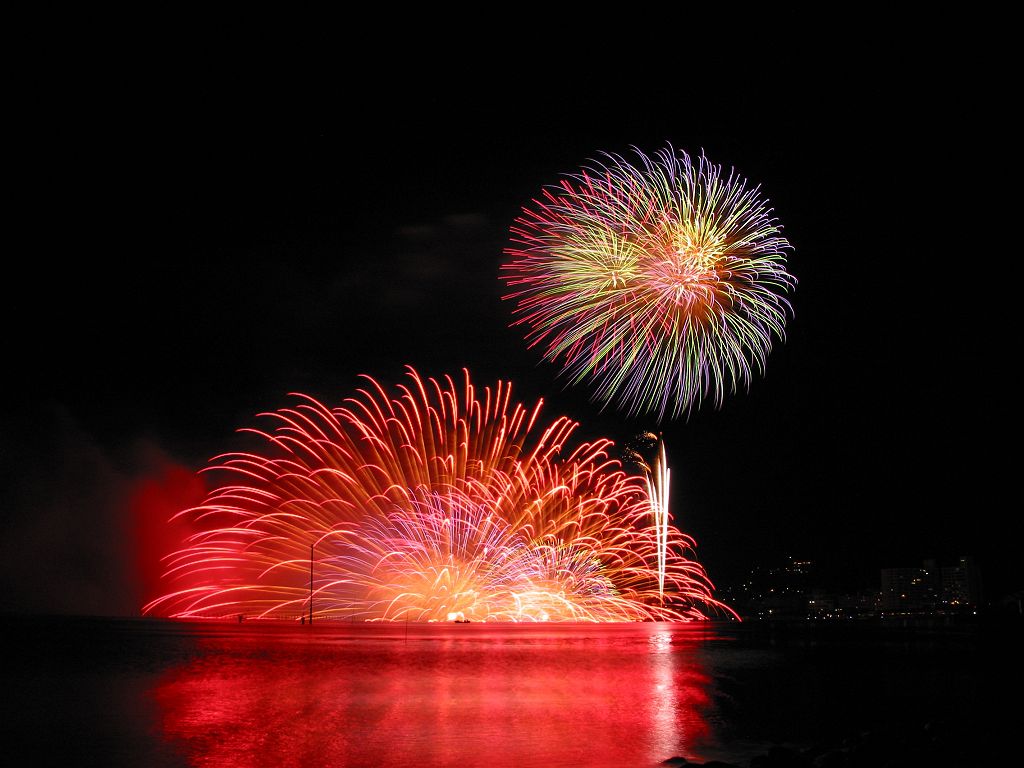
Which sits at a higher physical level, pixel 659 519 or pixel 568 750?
pixel 659 519

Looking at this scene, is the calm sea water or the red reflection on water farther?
the calm sea water

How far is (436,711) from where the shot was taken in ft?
61.1

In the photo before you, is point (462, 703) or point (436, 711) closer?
point (436, 711)

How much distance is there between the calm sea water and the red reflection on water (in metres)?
0.06

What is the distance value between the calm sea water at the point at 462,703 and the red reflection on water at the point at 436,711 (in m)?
0.06

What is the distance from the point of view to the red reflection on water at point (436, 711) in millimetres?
14164

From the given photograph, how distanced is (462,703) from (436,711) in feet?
4.45

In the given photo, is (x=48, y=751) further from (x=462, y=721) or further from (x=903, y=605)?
(x=903, y=605)

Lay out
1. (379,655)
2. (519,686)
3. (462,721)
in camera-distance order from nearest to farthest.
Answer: (462,721)
(519,686)
(379,655)

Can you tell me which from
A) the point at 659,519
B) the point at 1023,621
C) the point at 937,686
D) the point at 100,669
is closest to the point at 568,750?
the point at 937,686

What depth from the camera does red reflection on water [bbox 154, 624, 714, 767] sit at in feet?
46.5

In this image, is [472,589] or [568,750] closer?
[568,750]

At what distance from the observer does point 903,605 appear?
A: 11000 centimetres

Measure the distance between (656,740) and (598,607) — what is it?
3784 centimetres
